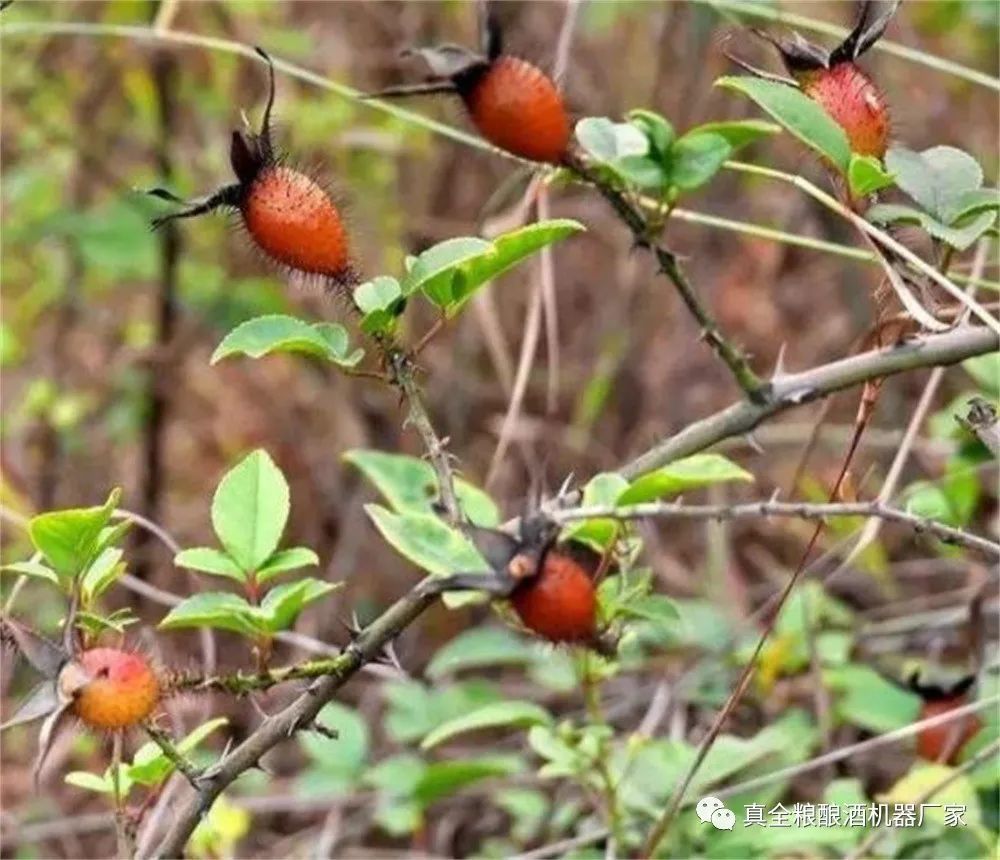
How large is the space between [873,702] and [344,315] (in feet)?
3.50

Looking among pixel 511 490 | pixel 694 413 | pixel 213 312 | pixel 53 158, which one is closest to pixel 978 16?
pixel 694 413

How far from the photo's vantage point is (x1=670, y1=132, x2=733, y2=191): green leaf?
92 centimetres

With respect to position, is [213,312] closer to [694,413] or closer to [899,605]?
[694,413]

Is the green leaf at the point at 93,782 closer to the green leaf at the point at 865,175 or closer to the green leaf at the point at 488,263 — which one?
the green leaf at the point at 488,263

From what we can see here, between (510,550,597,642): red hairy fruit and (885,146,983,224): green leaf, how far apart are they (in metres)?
0.29

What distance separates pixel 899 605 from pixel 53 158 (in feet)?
4.02

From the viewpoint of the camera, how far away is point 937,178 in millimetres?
1005

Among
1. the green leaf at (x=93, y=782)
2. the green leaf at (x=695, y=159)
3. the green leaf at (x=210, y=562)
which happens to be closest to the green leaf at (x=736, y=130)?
the green leaf at (x=695, y=159)

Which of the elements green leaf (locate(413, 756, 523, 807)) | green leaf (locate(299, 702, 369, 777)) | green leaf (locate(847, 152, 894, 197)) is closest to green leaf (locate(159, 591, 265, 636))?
green leaf (locate(847, 152, 894, 197))

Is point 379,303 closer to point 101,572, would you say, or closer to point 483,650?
point 101,572

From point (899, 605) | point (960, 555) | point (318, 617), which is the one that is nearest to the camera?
point (960, 555)

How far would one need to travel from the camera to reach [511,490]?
2.39 meters

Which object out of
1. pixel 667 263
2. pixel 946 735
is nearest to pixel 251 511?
pixel 667 263

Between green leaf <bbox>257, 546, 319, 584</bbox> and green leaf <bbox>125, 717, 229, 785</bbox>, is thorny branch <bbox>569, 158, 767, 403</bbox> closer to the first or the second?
green leaf <bbox>257, 546, 319, 584</bbox>
